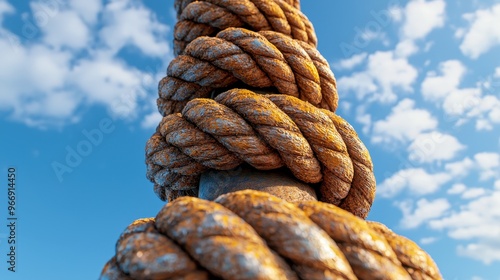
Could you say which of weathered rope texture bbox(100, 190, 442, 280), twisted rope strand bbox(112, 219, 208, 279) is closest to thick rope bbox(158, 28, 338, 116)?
weathered rope texture bbox(100, 190, 442, 280)

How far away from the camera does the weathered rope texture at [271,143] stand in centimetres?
141

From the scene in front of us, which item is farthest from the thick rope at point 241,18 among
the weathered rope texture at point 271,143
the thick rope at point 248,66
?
the weathered rope texture at point 271,143

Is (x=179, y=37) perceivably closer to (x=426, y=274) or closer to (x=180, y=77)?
(x=180, y=77)

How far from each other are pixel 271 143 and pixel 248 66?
1.31 ft

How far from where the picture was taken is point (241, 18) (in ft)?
6.34

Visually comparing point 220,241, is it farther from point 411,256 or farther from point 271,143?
point 271,143

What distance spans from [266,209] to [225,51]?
35.7 inches

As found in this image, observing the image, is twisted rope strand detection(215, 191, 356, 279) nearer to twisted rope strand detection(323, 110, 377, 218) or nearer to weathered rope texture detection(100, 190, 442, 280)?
weathered rope texture detection(100, 190, 442, 280)

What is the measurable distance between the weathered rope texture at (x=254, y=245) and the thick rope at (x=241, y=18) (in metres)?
1.16

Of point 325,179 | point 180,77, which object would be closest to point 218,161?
point 325,179

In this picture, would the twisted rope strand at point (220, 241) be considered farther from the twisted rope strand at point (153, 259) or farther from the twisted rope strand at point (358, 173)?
the twisted rope strand at point (358, 173)

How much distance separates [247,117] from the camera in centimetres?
142

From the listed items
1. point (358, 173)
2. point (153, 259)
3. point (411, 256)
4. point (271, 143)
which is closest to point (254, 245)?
point (153, 259)

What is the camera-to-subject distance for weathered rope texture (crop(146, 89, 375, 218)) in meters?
1.41
